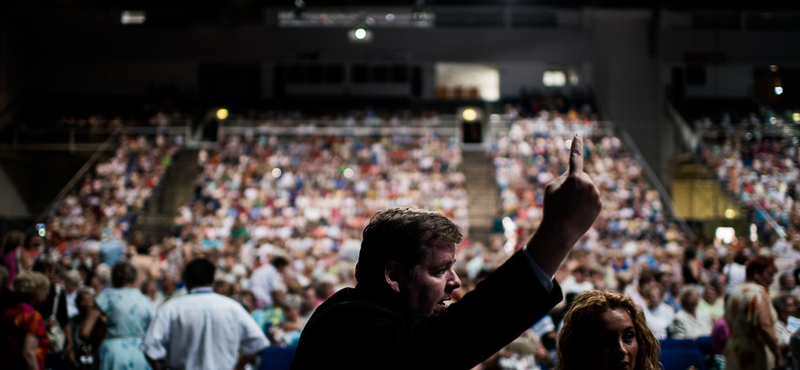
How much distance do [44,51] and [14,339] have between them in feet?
90.3

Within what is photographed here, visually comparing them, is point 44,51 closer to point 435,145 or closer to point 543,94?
point 435,145

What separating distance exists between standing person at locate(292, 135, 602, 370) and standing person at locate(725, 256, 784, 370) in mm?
3775

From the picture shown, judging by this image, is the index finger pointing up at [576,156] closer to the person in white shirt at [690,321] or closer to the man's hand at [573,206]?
the man's hand at [573,206]

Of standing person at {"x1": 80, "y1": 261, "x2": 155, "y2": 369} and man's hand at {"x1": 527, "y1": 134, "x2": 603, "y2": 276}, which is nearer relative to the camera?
man's hand at {"x1": 527, "y1": 134, "x2": 603, "y2": 276}

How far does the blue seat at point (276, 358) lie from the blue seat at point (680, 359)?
2853 mm

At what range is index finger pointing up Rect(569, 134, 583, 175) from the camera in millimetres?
1289

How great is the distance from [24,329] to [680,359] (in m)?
4.59

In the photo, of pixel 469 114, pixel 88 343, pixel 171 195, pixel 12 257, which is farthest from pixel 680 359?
pixel 469 114

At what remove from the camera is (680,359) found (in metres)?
5.31

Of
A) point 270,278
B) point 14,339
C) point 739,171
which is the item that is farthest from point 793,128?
point 14,339

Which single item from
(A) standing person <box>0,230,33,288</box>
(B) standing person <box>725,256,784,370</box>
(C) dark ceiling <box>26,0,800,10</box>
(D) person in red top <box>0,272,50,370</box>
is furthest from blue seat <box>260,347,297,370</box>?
(C) dark ceiling <box>26,0,800,10</box>

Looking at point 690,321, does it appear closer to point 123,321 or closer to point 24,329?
point 123,321

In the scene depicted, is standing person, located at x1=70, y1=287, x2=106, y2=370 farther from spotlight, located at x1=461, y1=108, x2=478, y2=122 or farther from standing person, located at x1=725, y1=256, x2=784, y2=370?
spotlight, located at x1=461, y1=108, x2=478, y2=122

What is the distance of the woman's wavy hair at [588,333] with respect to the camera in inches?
105
